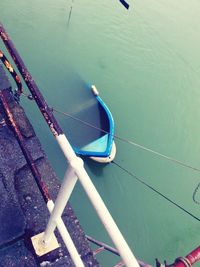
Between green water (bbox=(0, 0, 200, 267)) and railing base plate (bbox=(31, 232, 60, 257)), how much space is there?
119 inches

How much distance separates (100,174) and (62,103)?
6.60 feet

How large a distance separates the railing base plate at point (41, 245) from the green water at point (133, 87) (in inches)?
119

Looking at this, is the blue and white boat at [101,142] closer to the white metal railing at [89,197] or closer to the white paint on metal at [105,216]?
the white metal railing at [89,197]

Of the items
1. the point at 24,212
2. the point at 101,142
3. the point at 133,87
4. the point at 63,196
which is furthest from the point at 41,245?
the point at 133,87

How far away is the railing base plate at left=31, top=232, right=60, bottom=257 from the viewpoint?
1.87 m

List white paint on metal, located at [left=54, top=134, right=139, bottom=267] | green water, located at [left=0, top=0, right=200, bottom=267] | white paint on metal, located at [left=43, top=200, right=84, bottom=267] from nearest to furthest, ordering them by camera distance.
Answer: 1. white paint on metal, located at [left=54, top=134, right=139, bottom=267]
2. white paint on metal, located at [left=43, top=200, right=84, bottom=267]
3. green water, located at [left=0, top=0, right=200, bottom=267]

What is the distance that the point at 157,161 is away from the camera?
6.20 m

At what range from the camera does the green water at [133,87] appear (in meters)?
5.37

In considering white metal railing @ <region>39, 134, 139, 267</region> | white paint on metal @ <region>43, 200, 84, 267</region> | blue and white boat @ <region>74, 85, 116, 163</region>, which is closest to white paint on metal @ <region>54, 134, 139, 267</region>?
white metal railing @ <region>39, 134, 139, 267</region>

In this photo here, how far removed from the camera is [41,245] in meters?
1.88

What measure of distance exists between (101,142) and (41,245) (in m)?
3.94

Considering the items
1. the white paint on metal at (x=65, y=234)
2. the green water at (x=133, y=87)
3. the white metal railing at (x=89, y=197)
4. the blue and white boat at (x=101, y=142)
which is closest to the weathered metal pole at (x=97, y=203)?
the white metal railing at (x=89, y=197)

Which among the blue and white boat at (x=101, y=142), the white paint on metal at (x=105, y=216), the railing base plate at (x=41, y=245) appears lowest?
the white paint on metal at (x=105, y=216)

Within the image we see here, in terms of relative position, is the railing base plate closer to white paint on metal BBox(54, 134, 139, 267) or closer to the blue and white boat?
white paint on metal BBox(54, 134, 139, 267)
